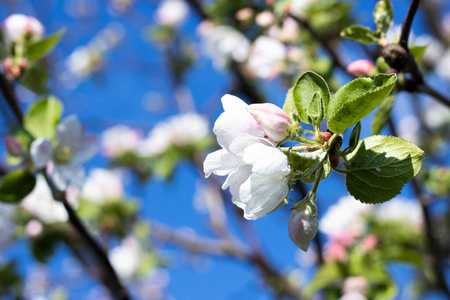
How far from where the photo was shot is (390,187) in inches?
26.1

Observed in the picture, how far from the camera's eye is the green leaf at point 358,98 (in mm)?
615

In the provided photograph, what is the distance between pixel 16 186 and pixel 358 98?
855mm

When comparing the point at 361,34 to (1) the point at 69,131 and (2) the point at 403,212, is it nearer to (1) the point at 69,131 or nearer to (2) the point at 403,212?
(1) the point at 69,131

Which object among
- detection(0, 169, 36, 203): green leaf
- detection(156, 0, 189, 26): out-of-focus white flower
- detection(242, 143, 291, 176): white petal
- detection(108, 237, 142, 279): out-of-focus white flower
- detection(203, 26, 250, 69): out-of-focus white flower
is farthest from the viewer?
detection(156, 0, 189, 26): out-of-focus white flower

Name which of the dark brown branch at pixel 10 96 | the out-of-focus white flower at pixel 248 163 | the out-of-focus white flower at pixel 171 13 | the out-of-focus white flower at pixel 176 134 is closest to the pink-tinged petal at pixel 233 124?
the out-of-focus white flower at pixel 248 163

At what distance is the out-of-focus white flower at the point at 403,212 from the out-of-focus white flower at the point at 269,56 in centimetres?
115

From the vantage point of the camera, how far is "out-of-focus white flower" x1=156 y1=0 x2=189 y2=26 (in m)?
3.77

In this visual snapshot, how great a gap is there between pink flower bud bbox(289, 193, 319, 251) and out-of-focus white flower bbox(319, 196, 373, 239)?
1.09 metres

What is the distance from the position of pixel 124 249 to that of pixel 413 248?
169 cm

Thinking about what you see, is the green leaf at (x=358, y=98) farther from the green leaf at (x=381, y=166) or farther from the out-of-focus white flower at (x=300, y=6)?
the out-of-focus white flower at (x=300, y=6)

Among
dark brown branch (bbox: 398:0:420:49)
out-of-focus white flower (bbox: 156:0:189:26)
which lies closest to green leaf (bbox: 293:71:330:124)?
dark brown branch (bbox: 398:0:420:49)

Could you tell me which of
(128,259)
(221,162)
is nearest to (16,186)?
(221,162)

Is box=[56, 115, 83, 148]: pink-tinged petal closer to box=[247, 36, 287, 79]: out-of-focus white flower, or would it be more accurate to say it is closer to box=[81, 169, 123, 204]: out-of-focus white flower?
box=[247, 36, 287, 79]: out-of-focus white flower

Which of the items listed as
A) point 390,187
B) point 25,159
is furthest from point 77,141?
point 390,187
